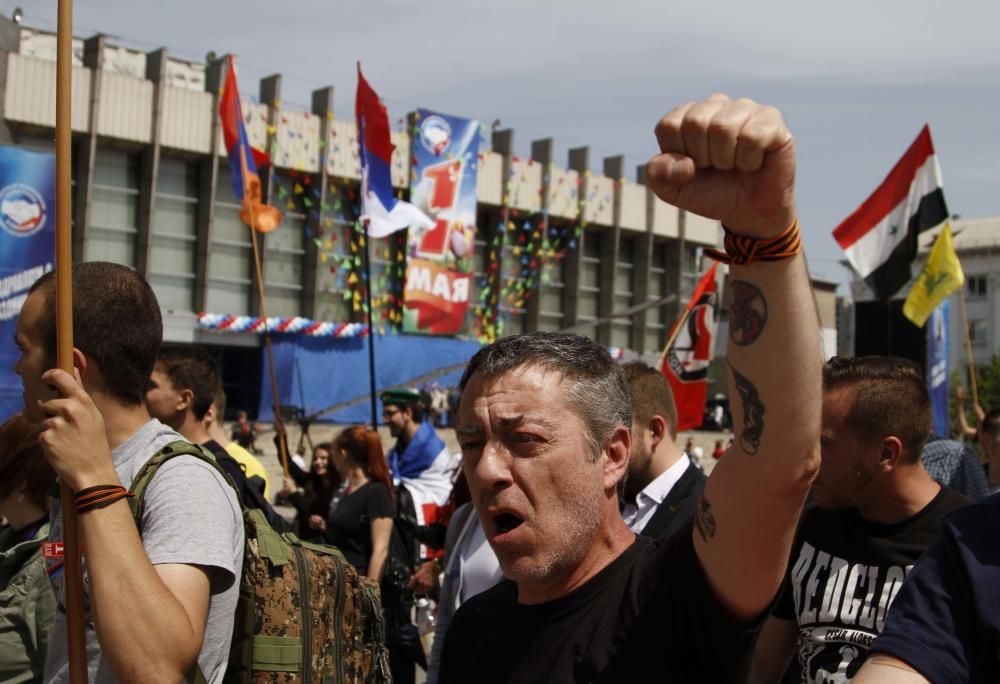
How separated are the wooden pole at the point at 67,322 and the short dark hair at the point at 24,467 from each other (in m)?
1.68

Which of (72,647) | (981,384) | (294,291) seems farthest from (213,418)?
(981,384)

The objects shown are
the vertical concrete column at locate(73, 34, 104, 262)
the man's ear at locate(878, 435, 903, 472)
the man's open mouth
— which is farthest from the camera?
the vertical concrete column at locate(73, 34, 104, 262)

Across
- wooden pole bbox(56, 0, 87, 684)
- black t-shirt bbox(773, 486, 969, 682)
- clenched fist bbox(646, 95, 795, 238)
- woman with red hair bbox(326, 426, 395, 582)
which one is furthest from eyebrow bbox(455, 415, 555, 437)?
woman with red hair bbox(326, 426, 395, 582)

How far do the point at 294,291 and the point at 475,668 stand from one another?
36.0 meters

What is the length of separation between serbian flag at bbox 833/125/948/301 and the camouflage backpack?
27.9ft

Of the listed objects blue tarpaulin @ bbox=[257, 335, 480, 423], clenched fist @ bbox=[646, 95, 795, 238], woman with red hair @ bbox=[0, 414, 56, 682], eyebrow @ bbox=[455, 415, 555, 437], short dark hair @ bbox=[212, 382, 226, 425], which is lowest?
blue tarpaulin @ bbox=[257, 335, 480, 423]

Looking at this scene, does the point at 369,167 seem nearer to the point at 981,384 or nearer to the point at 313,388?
the point at 313,388

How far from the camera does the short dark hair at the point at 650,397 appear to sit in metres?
4.51

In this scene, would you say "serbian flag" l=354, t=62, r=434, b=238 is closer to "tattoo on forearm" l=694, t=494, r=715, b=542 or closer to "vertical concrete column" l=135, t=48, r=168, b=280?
"tattoo on forearm" l=694, t=494, r=715, b=542

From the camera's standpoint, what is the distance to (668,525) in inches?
164

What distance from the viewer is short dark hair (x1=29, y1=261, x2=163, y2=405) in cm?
285

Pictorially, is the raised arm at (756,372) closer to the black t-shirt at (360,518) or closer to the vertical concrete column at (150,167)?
the black t-shirt at (360,518)

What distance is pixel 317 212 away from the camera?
37031 mm

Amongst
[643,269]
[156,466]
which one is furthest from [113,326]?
[643,269]
